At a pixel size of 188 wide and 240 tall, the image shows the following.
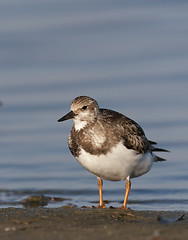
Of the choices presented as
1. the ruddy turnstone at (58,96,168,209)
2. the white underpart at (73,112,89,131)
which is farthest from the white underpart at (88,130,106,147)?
the white underpart at (73,112,89,131)

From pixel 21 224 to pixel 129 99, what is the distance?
7.96 meters

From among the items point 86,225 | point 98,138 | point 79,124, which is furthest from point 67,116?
point 86,225

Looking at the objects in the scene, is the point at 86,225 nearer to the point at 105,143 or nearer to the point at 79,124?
the point at 105,143

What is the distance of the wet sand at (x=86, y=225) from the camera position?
4.75 meters

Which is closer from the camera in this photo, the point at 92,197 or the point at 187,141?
the point at 92,197

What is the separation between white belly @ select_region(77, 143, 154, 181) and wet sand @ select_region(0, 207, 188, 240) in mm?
705

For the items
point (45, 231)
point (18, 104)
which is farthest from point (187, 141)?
point (45, 231)

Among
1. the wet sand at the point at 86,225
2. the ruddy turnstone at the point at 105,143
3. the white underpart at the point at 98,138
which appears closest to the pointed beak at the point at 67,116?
the ruddy turnstone at the point at 105,143

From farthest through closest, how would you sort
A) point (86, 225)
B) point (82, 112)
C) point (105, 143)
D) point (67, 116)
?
point (82, 112), point (67, 116), point (105, 143), point (86, 225)

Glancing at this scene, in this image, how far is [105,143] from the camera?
23.1 feet

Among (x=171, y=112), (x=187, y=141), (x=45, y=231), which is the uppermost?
(x=171, y=112)

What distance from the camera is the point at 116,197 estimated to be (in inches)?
368

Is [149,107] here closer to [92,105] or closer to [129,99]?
[129,99]

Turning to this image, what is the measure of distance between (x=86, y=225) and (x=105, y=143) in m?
1.63
